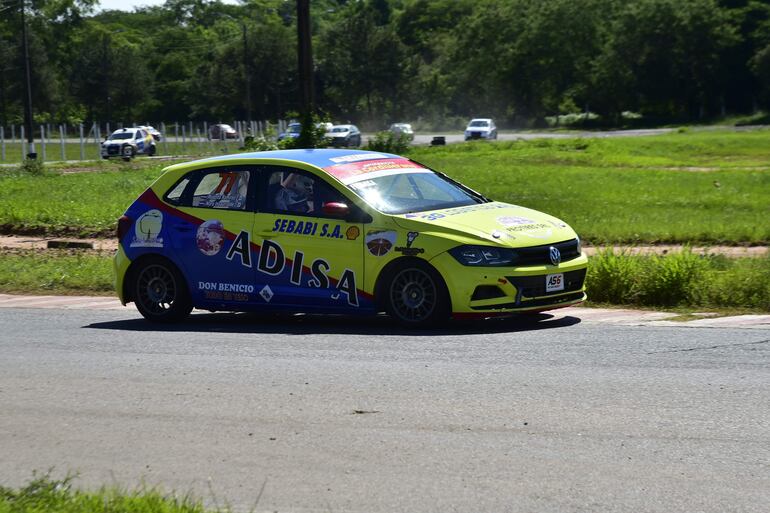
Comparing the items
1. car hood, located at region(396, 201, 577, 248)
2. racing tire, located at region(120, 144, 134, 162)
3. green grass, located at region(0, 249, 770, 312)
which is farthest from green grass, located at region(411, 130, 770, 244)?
racing tire, located at region(120, 144, 134, 162)

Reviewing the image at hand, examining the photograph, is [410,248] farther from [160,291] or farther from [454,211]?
[160,291]

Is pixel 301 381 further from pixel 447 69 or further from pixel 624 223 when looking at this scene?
pixel 447 69

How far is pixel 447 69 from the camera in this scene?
4732 inches

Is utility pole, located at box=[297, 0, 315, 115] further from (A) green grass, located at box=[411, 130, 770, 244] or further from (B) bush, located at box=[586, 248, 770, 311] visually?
(B) bush, located at box=[586, 248, 770, 311]

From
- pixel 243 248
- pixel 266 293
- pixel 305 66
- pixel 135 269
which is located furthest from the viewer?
pixel 305 66

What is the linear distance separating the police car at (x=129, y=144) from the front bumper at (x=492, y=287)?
4492 cm

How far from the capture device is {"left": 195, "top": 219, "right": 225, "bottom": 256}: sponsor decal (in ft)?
37.2

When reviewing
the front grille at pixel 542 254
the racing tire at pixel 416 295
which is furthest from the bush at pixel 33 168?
the front grille at pixel 542 254

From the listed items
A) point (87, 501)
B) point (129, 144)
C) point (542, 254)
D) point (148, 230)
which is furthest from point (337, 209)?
point (129, 144)

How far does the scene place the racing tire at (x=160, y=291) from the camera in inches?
456

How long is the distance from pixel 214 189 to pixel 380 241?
78.9 inches

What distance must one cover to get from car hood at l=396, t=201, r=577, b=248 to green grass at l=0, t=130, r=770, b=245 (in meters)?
6.72

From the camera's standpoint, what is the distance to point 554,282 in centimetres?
1039

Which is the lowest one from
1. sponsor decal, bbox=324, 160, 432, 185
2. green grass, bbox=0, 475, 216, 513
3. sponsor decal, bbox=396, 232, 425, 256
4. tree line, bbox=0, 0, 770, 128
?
green grass, bbox=0, 475, 216, 513
